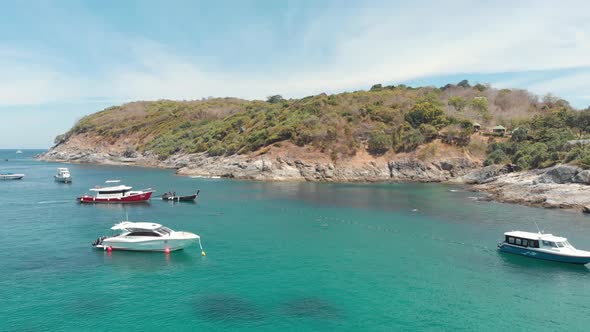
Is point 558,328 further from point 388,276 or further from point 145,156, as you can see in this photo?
point 145,156

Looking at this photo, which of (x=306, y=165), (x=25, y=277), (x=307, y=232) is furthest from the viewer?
(x=306, y=165)

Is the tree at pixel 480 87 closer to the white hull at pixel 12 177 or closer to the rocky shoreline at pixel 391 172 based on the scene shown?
the rocky shoreline at pixel 391 172

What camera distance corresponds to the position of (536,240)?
43.3 metres

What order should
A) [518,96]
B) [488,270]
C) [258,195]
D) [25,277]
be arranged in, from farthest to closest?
1. [518,96]
2. [258,195]
3. [488,270]
4. [25,277]

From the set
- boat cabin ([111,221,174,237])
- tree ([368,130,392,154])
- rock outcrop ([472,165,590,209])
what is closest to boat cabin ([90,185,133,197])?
boat cabin ([111,221,174,237])

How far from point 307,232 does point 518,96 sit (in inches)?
5540

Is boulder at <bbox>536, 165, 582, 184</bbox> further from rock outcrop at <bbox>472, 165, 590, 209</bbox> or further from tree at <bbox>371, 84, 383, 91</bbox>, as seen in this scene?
tree at <bbox>371, 84, 383, 91</bbox>

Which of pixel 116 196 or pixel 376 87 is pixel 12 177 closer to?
pixel 116 196

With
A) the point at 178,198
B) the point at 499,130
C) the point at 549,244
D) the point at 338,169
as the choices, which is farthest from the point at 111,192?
the point at 499,130

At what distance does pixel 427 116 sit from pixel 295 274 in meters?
105

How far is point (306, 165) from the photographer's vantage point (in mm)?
118500

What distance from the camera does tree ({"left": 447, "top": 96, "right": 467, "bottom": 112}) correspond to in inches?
5823

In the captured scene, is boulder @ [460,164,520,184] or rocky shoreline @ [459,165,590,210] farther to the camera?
boulder @ [460,164,520,184]

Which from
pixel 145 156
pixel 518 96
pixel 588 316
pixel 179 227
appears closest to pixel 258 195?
pixel 179 227
